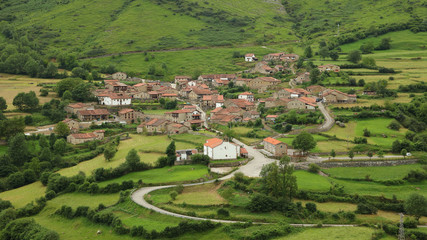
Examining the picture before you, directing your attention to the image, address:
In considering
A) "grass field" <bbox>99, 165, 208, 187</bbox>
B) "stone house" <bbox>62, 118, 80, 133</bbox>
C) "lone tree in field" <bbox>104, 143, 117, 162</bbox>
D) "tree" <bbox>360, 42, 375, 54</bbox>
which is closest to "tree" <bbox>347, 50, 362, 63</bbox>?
"tree" <bbox>360, 42, 375, 54</bbox>

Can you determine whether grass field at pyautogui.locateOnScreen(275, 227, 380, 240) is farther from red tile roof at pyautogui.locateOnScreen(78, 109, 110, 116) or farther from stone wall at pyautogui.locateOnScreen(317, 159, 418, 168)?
red tile roof at pyautogui.locateOnScreen(78, 109, 110, 116)

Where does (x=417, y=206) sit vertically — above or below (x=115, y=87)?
below

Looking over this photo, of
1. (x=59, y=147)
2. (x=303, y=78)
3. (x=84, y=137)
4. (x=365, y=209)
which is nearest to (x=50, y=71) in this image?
(x=84, y=137)

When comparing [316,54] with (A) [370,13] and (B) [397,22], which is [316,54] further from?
(A) [370,13]

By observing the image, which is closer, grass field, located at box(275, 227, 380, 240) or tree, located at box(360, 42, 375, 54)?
grass field, located at box(275, 227, 380, 240)

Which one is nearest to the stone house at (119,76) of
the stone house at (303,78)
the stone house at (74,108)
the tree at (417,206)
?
the stone house at (74,108)

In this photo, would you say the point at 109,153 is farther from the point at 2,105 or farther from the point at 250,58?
the point at 250,58
